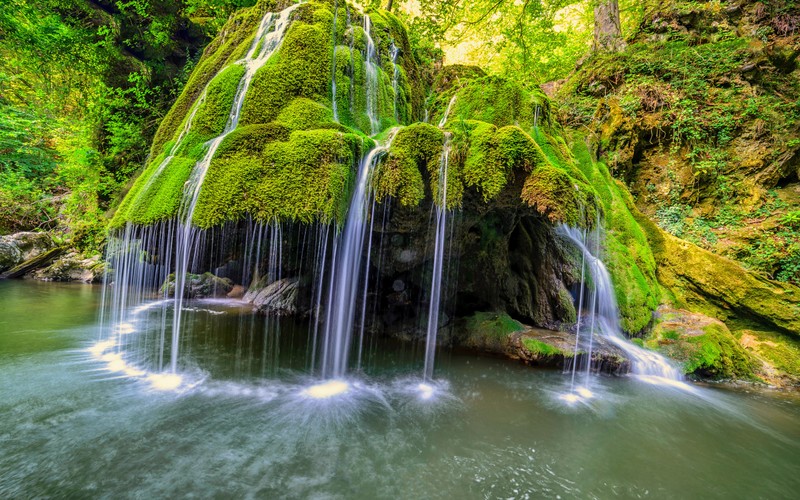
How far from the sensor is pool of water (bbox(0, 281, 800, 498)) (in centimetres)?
255

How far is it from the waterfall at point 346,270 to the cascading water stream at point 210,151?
1804 millimetres

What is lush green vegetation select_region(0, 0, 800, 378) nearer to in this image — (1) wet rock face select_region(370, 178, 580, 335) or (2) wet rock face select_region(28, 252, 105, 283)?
(1) wet rock face select_region(370, 178, 580, 335)

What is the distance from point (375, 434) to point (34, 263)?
16.5 meters

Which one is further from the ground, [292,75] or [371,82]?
[371,82]

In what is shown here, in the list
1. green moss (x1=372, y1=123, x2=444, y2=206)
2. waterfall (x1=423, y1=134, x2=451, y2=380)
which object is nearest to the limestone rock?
waterfall (x1=423, y1=134, x2=451, y2=380)

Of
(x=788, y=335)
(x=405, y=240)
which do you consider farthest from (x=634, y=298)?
(x=405, y=240)

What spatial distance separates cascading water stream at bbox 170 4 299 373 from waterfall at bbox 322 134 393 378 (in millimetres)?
1804

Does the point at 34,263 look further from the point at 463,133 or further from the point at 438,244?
the point at 463,133

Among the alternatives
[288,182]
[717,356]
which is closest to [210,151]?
[288,182]

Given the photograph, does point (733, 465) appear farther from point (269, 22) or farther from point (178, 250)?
point (269, 22)

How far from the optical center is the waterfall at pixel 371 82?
5.77 metres

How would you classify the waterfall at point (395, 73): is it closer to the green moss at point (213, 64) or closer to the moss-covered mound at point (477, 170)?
the moss-covered mound at point (477, 170)

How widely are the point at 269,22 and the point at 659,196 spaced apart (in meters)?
A: 10.6

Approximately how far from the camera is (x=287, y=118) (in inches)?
189
